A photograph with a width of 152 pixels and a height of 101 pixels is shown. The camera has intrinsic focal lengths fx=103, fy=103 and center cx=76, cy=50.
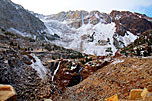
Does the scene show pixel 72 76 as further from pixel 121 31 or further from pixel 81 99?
pixel 121 31

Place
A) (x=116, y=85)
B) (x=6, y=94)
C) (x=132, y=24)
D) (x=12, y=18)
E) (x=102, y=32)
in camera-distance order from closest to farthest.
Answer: (x=6, y=94)
(x=116, y=85)
(x=12, y=18)
(x=132, y=24)
(x=102, y=32)

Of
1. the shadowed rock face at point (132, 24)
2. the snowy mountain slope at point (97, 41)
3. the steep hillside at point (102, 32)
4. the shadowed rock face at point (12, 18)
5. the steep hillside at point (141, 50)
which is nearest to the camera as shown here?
the steep hillside at point (141, 50)

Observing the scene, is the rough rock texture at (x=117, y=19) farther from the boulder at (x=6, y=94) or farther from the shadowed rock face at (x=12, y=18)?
the boulder at (x=6, y=94)

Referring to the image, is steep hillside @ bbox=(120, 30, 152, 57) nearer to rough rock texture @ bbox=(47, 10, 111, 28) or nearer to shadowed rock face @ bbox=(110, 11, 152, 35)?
shadowed rock face @ bbox=(110, 11, 152, 35)

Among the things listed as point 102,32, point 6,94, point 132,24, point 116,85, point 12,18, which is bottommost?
point 116,85

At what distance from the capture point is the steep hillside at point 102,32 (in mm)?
64688

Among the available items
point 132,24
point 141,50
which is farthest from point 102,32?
point 141,50

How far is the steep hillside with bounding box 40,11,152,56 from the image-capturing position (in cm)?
6469

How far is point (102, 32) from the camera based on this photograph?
8562 cm

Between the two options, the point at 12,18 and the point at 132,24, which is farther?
the point at 132,24

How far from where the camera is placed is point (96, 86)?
9.44m

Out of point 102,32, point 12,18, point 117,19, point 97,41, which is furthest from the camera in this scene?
point 117,19

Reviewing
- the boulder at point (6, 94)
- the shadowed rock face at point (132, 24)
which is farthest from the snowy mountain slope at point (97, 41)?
the boulder at point (6, 94)

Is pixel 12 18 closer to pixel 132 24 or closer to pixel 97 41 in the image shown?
pixel 97 41
